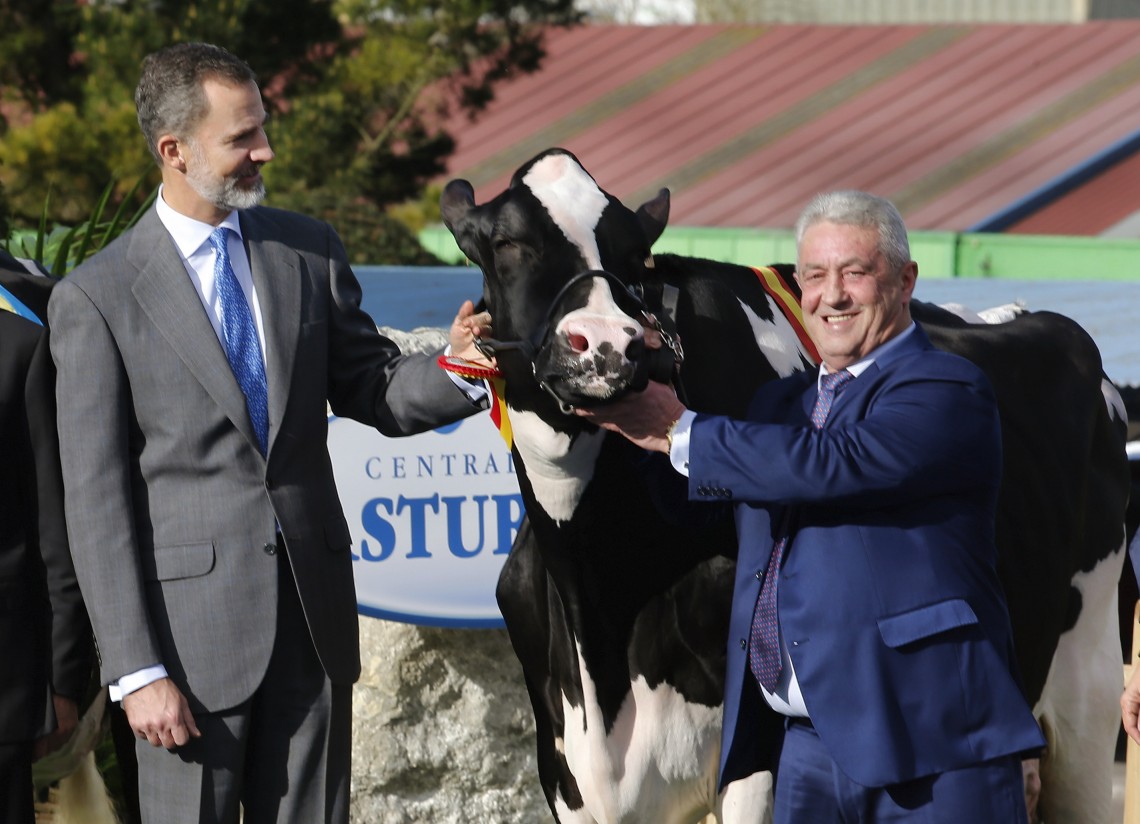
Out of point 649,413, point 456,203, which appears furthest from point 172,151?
point 649,413

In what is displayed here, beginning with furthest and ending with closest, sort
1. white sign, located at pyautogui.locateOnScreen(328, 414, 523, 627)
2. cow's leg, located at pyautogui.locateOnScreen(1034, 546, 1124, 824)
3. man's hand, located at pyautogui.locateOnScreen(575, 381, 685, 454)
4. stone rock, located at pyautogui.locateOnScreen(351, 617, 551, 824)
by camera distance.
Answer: stone rock, located at pyautogui.locateOnScreen(351, 617, 551, 824), white sign, located at pyautogui.locateOnScreen(328, 414, 523, 627), cow's leg, located at pyautogui.locateOnScreen(1034, 546, 1124, 824), man's hand, located at pyautogui.locateOnScreen(575, 381, 685, 454)

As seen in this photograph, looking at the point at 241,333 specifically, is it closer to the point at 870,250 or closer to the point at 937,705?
the point at 870,250

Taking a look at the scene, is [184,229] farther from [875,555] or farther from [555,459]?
[875,555]

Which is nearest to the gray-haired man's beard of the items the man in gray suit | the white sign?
the man in gray suit

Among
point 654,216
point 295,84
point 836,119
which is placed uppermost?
point 836,119

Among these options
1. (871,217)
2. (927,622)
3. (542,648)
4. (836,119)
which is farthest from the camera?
(836,119)

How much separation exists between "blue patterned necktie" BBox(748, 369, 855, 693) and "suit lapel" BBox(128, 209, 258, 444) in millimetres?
975

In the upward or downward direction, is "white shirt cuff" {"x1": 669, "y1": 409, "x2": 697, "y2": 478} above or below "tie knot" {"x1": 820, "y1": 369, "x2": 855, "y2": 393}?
below

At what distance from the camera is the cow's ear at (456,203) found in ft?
10.6

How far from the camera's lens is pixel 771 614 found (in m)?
2.76

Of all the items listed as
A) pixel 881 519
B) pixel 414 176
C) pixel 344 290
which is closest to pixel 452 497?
pixel 344 290

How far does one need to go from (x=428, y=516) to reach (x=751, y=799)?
5.96 ft

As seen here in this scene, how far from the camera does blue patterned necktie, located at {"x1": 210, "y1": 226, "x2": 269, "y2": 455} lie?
3027 mm

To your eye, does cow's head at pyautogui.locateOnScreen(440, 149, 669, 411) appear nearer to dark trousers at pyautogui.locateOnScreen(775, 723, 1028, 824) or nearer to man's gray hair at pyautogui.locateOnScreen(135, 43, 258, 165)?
man's gray hair at pyautogui.locateOnScreen(135, 43, 258, 165)
